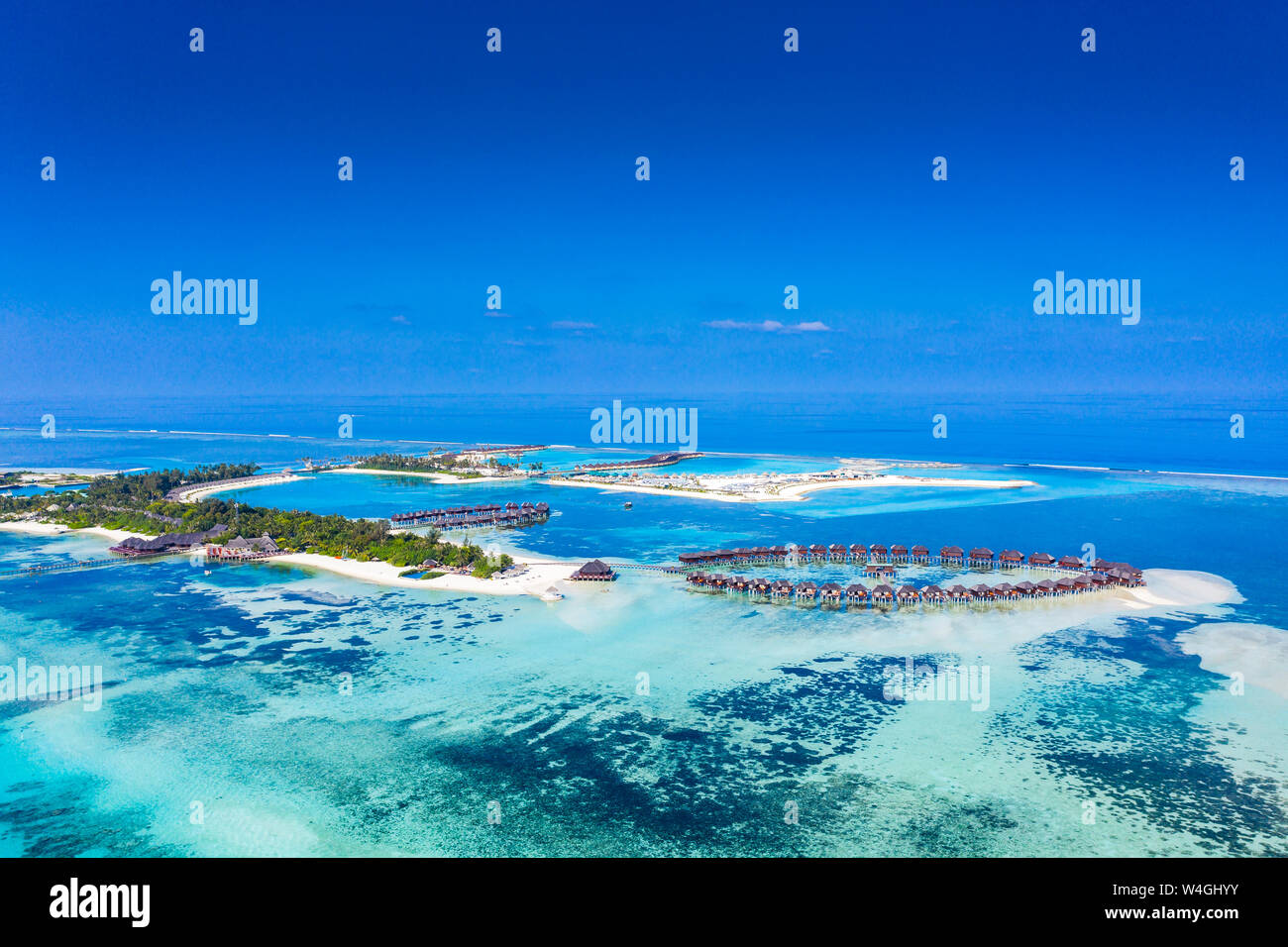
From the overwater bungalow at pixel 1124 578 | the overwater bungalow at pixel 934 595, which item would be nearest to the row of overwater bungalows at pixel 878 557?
the overwater bungalow at pixel 1124 578

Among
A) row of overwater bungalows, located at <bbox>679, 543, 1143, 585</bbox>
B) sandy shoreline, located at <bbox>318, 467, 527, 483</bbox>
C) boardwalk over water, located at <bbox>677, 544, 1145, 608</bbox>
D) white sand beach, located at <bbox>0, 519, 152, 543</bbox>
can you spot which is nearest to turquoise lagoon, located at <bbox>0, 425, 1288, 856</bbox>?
boardwalk over water, located at <bbox>677, 544, 1145, 608</bbox>

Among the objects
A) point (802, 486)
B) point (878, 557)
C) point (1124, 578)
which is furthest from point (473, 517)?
point (1124, 578)

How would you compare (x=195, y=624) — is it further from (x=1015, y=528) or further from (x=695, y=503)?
(x=1015, y=528)

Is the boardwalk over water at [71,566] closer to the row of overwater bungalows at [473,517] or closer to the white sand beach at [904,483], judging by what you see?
the row of overwater bungalows at [473,517]

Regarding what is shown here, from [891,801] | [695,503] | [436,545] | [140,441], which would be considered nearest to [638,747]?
[891,801]

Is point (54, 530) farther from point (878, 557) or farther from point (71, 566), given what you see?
point (878, 557)

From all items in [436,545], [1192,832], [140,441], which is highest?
[140,441]
